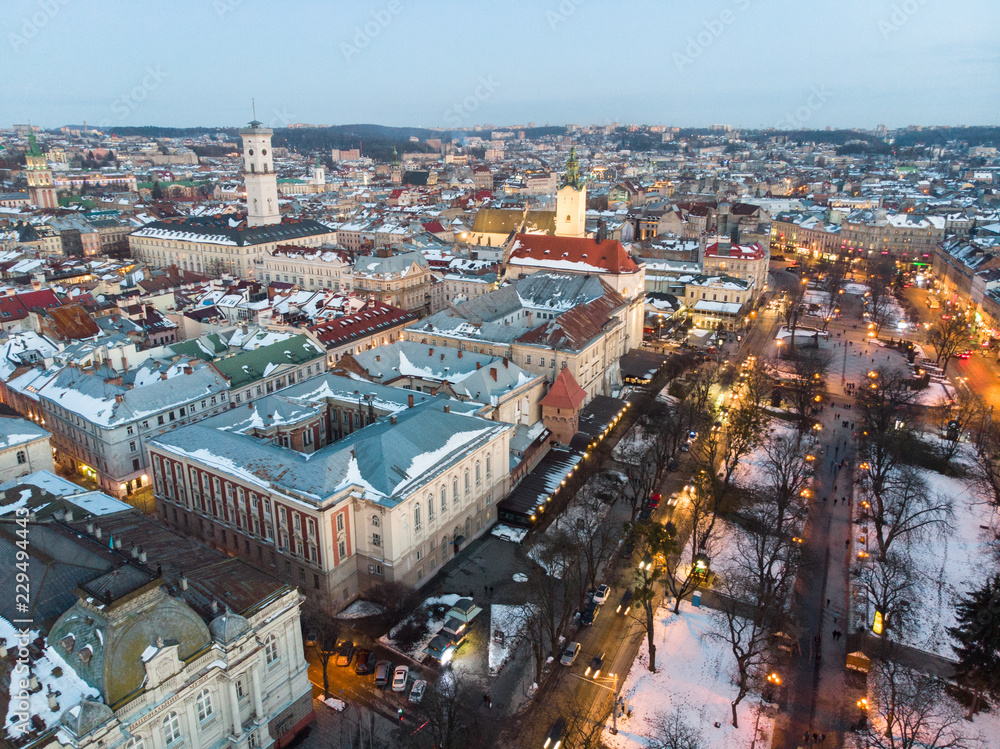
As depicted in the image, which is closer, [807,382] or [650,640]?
[650,640]

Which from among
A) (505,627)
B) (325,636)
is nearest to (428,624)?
(505,627)

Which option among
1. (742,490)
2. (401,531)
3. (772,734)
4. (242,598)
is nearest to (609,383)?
(742,490)

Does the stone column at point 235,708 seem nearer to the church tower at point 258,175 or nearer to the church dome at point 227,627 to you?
the church dome at point 227,627

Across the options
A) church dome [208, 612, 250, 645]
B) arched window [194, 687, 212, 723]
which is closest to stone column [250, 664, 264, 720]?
arched window [194, 687, 212, 723]

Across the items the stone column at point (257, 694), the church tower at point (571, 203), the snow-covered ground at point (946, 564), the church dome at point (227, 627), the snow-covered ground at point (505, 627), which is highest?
the church tower at point (571, 203)

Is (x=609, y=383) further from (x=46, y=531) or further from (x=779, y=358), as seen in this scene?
(x=46, y=531)

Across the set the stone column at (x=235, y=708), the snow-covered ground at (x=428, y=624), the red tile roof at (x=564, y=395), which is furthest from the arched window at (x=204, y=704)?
the red tile roof at (x=564, y=395)

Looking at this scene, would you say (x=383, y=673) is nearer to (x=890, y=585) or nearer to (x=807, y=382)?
(x=890, y=585)
